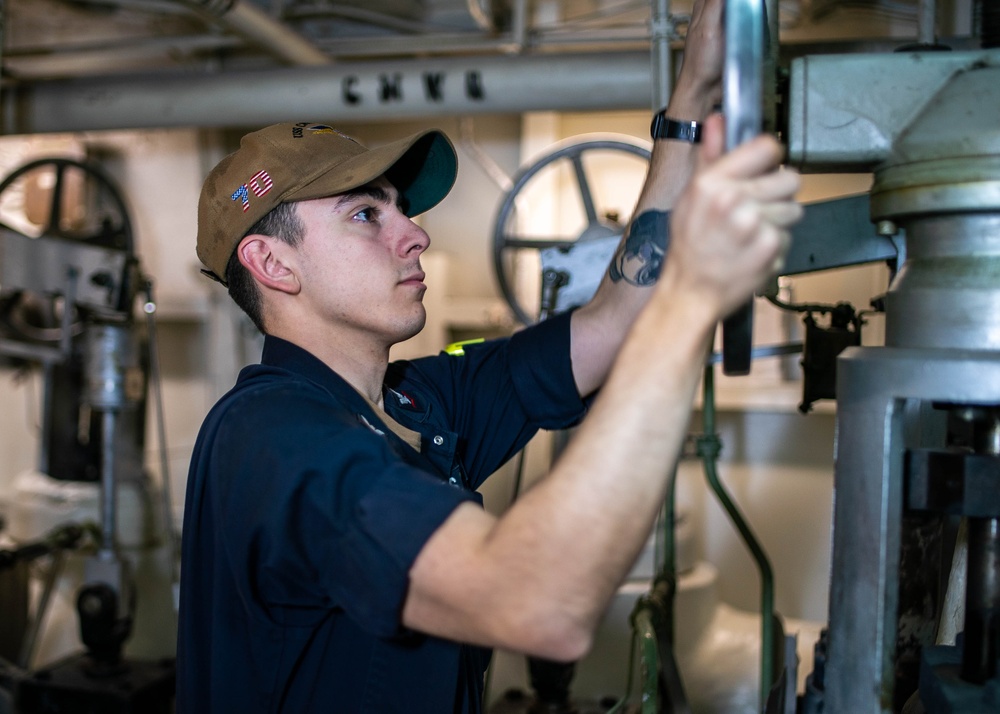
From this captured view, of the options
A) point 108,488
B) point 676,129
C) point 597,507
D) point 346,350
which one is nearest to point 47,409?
point 108,488

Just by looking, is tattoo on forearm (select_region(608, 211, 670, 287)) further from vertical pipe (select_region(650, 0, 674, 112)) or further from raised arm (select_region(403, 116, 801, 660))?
raised arm (select_region(403, 116, 801, 660))

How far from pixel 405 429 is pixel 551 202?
177 cm

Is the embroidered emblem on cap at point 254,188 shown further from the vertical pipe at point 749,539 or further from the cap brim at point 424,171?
the vertical pipe at point 749,539

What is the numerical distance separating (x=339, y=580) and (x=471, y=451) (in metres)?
0.50

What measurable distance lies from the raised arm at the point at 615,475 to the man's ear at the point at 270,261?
0.53 metres

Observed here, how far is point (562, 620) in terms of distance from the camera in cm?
60

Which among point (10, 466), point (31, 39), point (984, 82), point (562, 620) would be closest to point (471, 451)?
point (562, 620)

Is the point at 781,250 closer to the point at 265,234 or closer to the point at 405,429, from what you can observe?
the point at 405,429

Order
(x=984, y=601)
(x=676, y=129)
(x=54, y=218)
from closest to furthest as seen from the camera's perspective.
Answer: (x=984, y=601) → (x=676, y=129) → (x=54, y=218)

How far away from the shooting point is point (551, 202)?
2656mm

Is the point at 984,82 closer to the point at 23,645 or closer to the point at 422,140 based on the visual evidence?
the point at 422,140

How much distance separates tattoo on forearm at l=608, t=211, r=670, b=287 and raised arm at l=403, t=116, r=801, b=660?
0.44m

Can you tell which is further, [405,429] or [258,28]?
[258,28]

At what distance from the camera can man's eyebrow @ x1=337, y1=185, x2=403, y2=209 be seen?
41.0 inches
